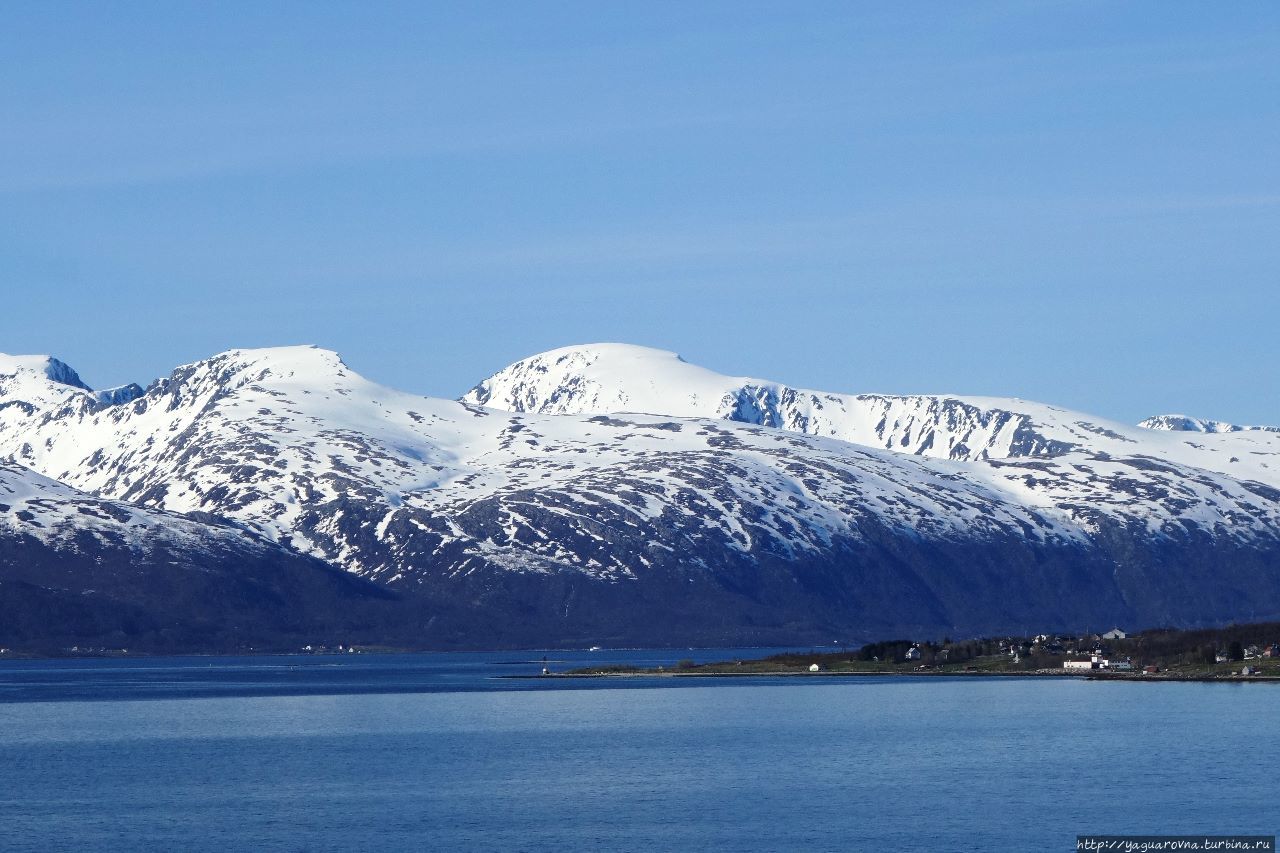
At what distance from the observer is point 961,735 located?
182000mm

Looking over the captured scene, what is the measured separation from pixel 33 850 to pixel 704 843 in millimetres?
36746

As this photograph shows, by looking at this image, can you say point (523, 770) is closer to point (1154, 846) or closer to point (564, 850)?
point (564, 850)

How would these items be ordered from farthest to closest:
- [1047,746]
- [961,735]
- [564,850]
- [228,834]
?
[961,735], [1047,746], [228,834], [564,850]

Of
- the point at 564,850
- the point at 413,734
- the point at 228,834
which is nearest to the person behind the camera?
the point at 564,850

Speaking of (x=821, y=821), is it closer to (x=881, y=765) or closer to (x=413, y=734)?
(x=881, y=765)

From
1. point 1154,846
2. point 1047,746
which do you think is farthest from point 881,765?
point 1154,846

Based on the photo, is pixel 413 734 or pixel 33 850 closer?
pixel 33 850

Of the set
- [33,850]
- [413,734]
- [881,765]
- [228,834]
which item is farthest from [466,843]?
[413,734]

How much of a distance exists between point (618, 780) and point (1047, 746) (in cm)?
3877

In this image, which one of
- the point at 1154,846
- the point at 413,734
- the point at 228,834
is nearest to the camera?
the point at 1154,846

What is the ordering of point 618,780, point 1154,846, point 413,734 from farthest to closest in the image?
point 413,734
point 618,780
point 1154,846

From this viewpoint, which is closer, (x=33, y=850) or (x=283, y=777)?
(x=33, y=850)

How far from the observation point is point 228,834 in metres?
122

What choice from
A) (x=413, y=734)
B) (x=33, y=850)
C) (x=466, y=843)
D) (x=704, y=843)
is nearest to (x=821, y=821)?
(x=704, y=843)
